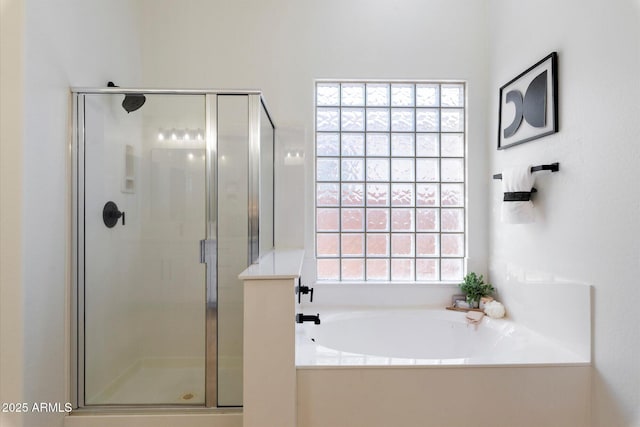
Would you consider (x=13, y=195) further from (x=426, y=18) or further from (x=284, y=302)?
(x=426, y=18)

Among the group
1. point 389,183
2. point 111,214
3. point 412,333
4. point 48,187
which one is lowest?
point 412,333

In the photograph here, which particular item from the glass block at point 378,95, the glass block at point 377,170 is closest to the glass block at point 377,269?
the glass block at point 377,170

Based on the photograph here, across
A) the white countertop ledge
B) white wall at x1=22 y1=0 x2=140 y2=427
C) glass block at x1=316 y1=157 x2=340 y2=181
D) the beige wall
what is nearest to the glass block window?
glass block at x1=316 y1=157 x2=340 y2=181

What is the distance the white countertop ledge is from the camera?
1.41 meters

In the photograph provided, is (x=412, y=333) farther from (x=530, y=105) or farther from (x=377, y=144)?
(x=530, y=105)

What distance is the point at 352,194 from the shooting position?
2.58 m

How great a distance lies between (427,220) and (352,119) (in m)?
0.97

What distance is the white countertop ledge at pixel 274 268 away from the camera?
141 centimetres

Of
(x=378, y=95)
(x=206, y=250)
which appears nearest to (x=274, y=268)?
(x=206, y=250)

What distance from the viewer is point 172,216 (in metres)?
1.89

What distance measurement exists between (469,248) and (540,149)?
887 mm

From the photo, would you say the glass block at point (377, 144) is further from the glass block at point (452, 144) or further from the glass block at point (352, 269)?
the glass block at point (352, 269)

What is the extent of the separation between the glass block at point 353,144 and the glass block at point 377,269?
837 millimetres

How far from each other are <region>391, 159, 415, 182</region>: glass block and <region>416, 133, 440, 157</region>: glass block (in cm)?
11
